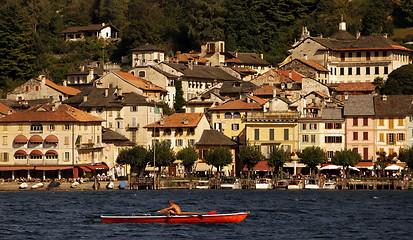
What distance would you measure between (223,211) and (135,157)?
38490 millimetres

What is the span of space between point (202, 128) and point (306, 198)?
2902 centimetres

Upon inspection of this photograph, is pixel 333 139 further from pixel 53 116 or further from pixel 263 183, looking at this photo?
pixel 53 116

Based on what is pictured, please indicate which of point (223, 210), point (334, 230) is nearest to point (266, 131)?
point (223, 210)

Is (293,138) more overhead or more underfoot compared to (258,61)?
more underfoot

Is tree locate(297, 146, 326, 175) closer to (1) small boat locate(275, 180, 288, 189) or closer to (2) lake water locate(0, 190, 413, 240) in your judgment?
(1) small boat locate(275, 180, 288, 189)

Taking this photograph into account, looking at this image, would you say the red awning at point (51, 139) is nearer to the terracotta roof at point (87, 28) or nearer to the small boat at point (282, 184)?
the small boat at point (282, 184)

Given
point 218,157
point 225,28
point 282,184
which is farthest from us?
point 225,28

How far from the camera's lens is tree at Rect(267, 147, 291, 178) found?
13138 cm

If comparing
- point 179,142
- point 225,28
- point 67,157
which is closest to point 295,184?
point 179,142

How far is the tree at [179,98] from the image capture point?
158 metres

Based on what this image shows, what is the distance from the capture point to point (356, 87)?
155625 millimetres

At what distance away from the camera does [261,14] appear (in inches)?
7087

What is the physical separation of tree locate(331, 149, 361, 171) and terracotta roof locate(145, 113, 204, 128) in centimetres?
1827

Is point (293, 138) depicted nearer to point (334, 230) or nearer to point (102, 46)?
point (334, 230)
